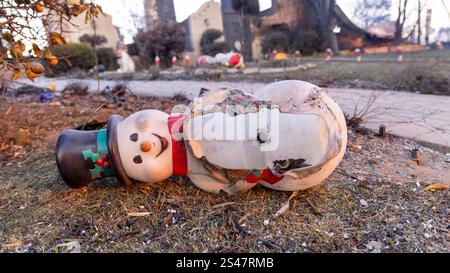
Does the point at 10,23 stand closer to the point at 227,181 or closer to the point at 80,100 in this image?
the point at 227,181

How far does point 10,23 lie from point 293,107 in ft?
5.34

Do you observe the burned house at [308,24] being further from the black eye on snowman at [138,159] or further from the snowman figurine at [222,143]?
the black eye on snowman at [138,159]

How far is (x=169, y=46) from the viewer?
14.1 metres

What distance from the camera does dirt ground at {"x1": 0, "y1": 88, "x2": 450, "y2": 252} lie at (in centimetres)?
133

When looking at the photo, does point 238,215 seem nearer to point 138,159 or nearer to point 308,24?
point 138,159

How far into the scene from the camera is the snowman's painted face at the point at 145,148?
1540mm

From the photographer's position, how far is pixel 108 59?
14.7 meters

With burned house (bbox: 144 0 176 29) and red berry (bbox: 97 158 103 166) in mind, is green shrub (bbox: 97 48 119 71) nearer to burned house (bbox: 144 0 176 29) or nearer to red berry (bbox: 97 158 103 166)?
burned house (bbox: 144 0 176 29)

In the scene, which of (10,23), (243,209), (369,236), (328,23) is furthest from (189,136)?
(328,23)

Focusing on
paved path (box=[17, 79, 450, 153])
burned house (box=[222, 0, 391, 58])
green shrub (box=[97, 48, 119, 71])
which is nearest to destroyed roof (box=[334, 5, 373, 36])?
burned house (box=[222, 0, 391, 58])

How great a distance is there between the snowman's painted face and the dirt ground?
16cm

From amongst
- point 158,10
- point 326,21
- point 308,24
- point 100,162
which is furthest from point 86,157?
point 158,10

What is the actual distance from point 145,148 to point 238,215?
0.51m

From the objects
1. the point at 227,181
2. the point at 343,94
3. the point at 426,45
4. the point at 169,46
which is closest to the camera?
the point at 227,181
